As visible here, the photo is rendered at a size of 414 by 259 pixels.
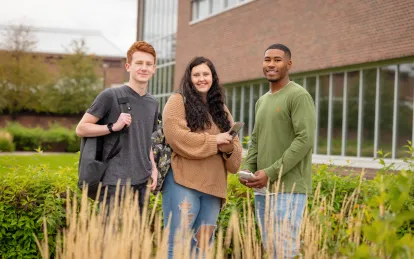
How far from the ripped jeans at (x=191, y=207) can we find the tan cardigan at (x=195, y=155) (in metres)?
0.06

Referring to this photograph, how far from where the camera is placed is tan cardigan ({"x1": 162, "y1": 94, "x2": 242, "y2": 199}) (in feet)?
13.8

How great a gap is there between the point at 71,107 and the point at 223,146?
4003 centimetres

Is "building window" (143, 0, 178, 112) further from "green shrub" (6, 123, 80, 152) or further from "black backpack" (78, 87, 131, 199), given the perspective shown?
"black backpack" (78, 87, 131, 199)

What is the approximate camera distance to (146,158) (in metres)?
4.31

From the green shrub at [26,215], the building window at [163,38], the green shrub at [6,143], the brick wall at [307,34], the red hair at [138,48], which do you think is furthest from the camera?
the green shrub at [6,143]

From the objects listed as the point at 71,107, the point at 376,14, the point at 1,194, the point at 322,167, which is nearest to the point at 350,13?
the point at 376,14

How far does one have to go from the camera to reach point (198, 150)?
13.8 ft

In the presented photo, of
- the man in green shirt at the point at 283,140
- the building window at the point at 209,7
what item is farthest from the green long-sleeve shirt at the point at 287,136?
the building window at the point at 209,7

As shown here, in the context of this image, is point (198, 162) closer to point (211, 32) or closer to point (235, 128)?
point (235, 128)

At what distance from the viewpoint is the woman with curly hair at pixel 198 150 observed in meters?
4.22

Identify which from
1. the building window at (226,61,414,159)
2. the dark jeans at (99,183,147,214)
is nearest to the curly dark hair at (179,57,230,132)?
the dark jeans at (99,183,147,214)

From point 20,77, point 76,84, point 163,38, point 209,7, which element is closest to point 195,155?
point 209,7

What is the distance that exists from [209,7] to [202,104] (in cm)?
1826

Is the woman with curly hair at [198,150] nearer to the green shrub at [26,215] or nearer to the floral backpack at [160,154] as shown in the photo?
the floral backpack at [160,154]
